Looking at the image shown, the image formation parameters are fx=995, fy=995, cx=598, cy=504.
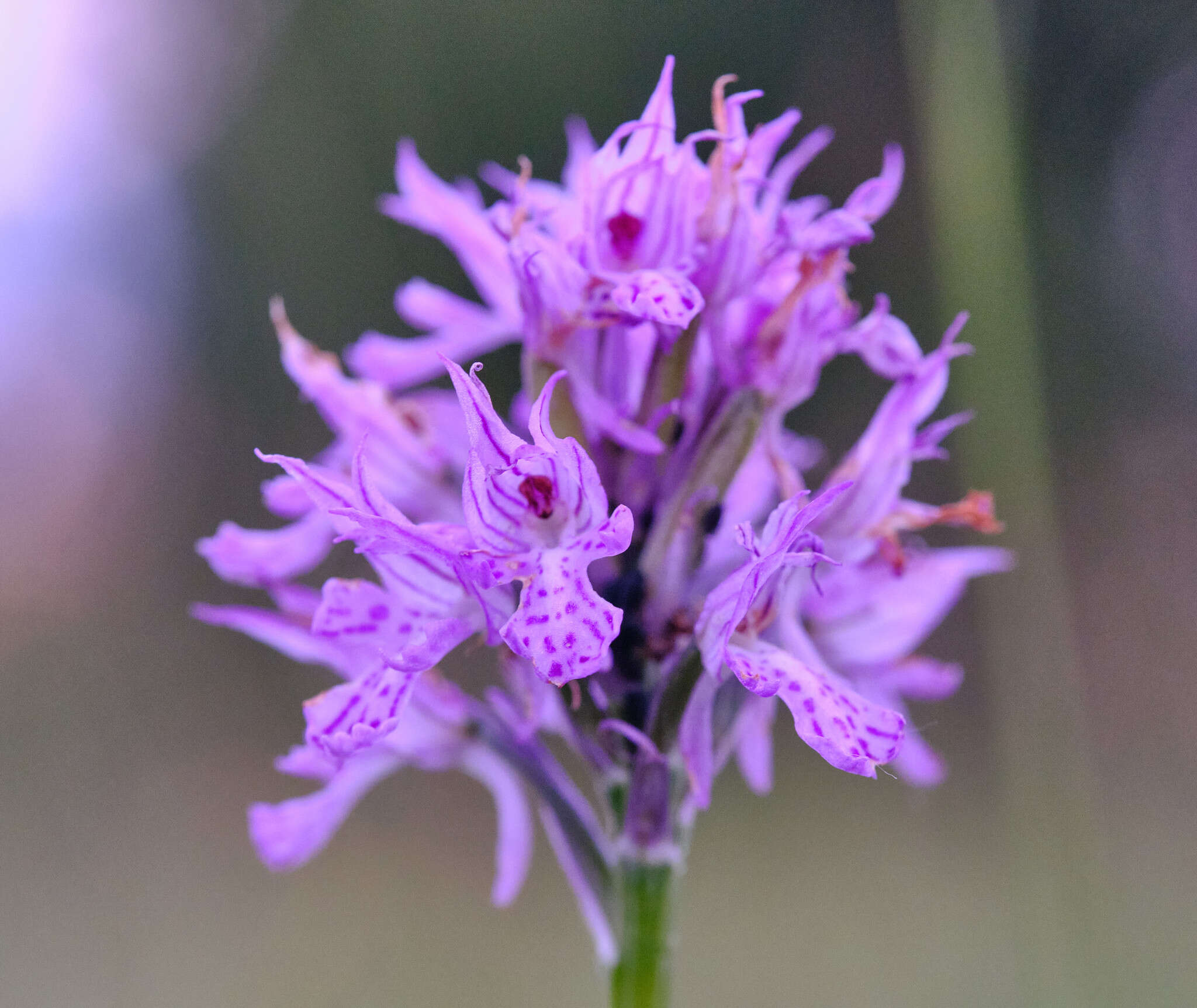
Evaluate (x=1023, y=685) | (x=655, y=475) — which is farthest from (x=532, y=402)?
(x=1023, y=685)

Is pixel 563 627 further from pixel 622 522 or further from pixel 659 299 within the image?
pixel 659 299

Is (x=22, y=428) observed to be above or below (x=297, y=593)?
above

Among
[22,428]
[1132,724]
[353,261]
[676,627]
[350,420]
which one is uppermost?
[353,261]

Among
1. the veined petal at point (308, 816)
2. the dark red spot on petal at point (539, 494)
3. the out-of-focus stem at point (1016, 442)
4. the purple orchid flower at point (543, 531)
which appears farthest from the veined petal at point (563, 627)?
the out-of-focus stem at point (1016, 442)

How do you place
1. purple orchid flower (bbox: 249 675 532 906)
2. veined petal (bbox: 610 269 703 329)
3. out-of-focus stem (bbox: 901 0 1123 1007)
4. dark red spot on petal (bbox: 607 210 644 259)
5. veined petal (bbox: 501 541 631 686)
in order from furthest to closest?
out-of-focus stem (bbox: 901 0 1123 1007) < purple orchid flower (bbox: 249 675 532 906) < dark red spot on petal (bbox: 607 210 644 259) < veined petal (bbox: 610 269 703 329) < veined petal (bbox: 501 541 631 686)

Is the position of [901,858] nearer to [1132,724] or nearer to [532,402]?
[1132,724]

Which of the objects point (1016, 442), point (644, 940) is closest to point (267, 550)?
point (644, 940)

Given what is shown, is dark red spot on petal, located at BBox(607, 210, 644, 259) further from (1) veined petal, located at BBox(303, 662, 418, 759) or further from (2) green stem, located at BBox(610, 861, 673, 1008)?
(2) green stem, located at BBox(610, 861, 673, 1008)

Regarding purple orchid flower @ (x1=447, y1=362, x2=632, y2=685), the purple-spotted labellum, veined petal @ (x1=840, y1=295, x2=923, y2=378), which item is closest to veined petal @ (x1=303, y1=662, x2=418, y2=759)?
the purple-spotted labellum
